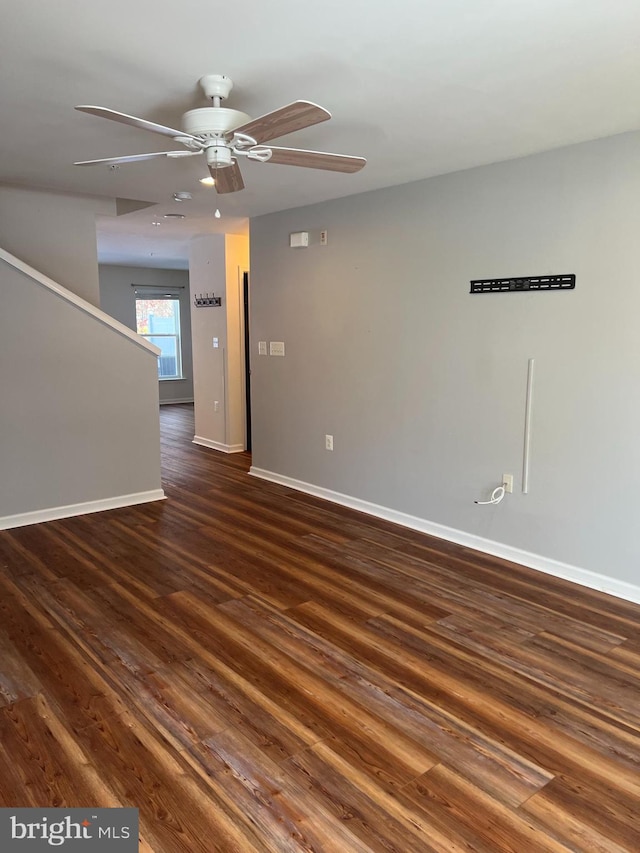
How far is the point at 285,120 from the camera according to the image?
6.87 ft

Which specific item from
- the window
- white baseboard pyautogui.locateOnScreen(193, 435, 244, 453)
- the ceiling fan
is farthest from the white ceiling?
the window

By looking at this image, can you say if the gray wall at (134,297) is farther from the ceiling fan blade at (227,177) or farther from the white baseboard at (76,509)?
the ceiling fan blade at (227,177)

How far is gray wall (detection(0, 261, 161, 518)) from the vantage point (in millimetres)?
4191

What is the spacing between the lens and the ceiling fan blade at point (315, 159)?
246 centimetres

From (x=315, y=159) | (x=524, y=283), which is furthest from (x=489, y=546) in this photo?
(x=315, y=159)

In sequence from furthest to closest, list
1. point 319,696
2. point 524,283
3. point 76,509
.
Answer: point 76,509
point 524,283
point 319,696

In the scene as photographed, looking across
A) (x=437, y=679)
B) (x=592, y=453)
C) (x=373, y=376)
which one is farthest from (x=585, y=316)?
(x=437, y=679)

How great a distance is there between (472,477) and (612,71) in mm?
2316

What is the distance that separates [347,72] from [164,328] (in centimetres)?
899

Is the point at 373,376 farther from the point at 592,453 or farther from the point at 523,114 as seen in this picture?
the point at 523,114

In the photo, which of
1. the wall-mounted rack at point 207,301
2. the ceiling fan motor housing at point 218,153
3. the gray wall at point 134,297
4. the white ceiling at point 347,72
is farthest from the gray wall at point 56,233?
the gray wall at point 134,297

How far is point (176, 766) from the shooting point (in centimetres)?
191

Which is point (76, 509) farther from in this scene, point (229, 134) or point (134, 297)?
point (134, 297)

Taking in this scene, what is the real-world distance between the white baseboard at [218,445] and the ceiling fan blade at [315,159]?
4436 mm
